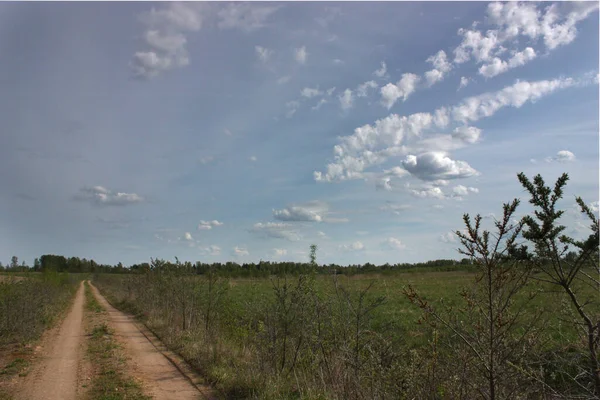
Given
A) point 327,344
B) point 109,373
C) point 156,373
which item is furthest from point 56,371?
point 327,344

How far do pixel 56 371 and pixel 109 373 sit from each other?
1.58 m

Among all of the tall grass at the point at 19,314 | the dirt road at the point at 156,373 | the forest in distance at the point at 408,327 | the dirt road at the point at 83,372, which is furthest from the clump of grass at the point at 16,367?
the forest in distance at the point at 408,327

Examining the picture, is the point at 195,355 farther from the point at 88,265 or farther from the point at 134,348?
the point at 88,265

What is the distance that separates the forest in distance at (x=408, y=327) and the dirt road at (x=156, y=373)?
0.52m

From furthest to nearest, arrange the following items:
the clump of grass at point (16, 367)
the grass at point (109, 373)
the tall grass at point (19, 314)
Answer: the tall grass at point (19, 314), the clump of grass at point (16, 367), the grass at point (109, 373)

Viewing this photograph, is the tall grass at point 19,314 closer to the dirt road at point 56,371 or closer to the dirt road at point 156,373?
the dirt road at point 56,371

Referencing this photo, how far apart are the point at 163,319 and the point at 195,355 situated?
7.49 meters

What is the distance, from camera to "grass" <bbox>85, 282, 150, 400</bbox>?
7.62 metres

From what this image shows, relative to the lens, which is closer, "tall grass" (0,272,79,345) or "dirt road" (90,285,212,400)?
"dirt road" (90,285,212,400)

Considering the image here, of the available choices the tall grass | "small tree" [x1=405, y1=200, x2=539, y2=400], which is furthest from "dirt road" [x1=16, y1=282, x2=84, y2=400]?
"small tree" [x1=405, y1=200, x2=539, y2=400]

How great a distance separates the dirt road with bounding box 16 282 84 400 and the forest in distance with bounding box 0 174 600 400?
2.03 m

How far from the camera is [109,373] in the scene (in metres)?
9.14

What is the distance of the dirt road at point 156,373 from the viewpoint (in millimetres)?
7742

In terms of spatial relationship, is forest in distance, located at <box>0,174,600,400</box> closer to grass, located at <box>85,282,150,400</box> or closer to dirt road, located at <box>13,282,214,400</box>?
dirt road, located at <box>13,282,214,400</box>
